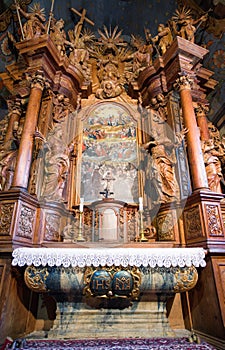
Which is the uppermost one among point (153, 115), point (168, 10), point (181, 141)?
point (168, 10)

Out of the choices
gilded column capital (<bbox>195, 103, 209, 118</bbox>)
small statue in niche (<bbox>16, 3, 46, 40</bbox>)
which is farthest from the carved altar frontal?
small statue in niche (<bbox>16, 3, 46, 40</bbox>)

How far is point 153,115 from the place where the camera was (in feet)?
18.5

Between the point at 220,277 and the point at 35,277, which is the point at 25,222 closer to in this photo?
the point at 35,277

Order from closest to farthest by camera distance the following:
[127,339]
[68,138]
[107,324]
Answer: [127,339] < [107,324] < [68,138]

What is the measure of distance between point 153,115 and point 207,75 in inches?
71.2

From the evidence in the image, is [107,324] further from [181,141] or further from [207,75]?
[207,75]

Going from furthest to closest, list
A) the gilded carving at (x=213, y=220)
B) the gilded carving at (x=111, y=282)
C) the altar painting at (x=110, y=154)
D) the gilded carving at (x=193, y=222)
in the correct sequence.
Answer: the altar painting at (x=110, y=154)
the gilded carving at (x=193, y=222)
the gilded carving at (x=213, y=220)
the gilded carving at (x=111, y=282)

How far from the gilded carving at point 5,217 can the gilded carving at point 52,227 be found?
749 millimetres

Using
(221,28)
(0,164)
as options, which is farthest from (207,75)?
(0,164)

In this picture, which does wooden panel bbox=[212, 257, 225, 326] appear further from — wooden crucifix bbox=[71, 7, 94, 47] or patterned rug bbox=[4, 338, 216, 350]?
wooden crucifix bbox=[71, 7, 94, 47]

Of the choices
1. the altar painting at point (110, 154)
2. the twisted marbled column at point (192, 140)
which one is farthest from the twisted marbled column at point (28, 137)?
the twisted marbled column at point (192, 140)

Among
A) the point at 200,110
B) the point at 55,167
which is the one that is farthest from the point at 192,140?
the point at 55,167

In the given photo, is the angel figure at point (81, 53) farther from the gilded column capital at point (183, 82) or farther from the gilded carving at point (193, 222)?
the gilded carving at point (193, 222)

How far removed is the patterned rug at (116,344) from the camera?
9.12 feet
